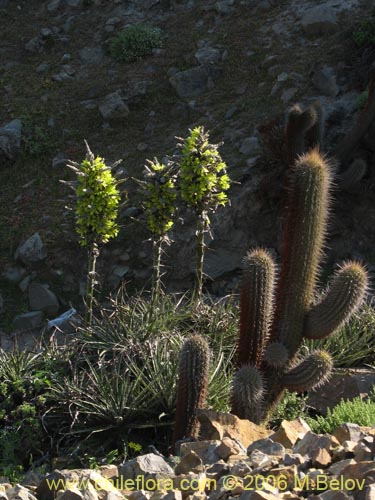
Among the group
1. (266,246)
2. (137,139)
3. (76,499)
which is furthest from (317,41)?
(76,499)

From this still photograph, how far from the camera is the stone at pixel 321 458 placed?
4.62 meters

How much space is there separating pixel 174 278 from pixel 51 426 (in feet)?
14.1

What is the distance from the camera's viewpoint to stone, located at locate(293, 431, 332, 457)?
485 centimetres

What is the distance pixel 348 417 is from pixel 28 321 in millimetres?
5149

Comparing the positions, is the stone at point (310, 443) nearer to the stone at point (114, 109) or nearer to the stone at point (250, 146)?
the stone at point (250, 146)

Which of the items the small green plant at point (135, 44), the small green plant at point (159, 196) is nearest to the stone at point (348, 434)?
the small green plant at point (159, 196)

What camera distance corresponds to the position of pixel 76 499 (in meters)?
4.30

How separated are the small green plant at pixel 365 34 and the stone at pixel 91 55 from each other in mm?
4171

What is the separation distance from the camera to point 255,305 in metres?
5.92

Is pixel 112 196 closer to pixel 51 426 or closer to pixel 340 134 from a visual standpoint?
pixel 51 426

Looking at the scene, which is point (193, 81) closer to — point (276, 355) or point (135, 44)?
point (135, 44)

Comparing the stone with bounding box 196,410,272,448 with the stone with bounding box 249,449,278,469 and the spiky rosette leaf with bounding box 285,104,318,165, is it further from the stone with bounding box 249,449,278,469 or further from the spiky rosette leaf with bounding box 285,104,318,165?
the spiky rosette leaf with bounding box 285,104,318,165

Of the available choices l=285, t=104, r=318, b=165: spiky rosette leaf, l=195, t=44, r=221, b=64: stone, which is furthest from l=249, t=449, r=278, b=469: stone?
l=195, t=44, r=221, b=64: stone

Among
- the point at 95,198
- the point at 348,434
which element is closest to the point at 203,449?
the point at 348,434
